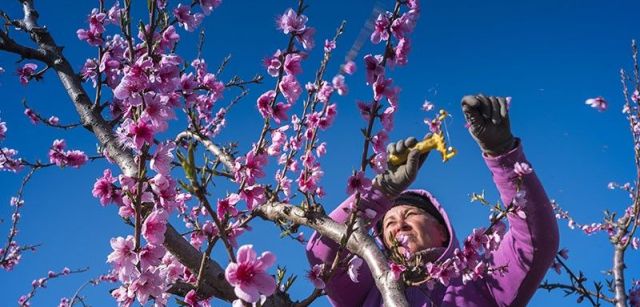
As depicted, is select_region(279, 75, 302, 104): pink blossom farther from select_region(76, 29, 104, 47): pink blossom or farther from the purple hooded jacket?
select_region(76, 29, 104, 47): pink blossom

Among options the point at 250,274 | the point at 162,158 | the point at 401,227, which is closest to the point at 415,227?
the point at 401,227

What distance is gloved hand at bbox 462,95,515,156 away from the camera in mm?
2252

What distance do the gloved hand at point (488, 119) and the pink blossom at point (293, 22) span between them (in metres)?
0.86

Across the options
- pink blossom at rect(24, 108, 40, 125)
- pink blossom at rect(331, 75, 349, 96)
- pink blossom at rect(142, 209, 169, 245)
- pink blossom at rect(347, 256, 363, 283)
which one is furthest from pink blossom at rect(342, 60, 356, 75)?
pink blossom at rect(24, 108, 40, 125)

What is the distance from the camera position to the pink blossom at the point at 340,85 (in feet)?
8.82

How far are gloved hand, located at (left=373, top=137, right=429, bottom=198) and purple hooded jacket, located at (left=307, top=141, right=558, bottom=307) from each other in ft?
0.23

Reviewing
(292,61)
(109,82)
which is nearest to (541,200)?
(292,61)

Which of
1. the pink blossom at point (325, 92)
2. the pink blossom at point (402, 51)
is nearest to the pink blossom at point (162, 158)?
the pink blossom at point (402, 51)

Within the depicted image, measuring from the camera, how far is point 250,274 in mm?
1268

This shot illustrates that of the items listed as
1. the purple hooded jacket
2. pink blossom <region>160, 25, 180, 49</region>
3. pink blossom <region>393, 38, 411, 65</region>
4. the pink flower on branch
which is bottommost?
the purple hooded jacket

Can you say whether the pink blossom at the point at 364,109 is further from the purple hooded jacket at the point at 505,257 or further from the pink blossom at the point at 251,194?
the purple hooded jacket at the point at 505,257

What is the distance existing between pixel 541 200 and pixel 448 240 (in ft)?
3.39

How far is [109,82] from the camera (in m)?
2.70

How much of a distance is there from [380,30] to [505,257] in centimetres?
150
